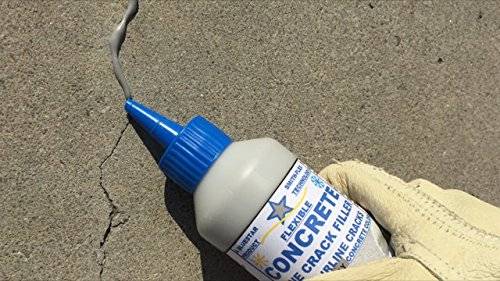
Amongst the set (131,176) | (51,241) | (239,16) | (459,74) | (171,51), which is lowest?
(51,241)

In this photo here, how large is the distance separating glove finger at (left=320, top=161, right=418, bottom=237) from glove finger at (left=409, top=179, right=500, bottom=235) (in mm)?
63

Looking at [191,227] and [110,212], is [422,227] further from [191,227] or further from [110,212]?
[110,212]

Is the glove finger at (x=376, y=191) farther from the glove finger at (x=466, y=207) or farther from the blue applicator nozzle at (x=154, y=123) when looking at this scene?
the blue applicator nozzle at (x=154, y=123)

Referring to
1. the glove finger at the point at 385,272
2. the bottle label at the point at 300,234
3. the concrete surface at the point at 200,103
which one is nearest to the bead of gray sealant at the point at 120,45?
the concrete surface at the point at 200,103

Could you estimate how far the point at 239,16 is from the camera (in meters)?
1.24

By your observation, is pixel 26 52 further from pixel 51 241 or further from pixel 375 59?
pixel 375 59

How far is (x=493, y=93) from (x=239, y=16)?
0.65 metres

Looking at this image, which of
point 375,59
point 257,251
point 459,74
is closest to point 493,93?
point 459,74

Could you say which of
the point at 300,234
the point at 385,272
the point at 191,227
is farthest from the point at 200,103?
the point at 385,272

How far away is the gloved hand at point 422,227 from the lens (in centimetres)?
102

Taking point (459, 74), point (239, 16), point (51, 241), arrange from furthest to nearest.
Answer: point (459, 74) → point (239, 16) → point (51, 241)

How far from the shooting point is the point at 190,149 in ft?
3.41

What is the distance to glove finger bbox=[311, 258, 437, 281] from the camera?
101cm

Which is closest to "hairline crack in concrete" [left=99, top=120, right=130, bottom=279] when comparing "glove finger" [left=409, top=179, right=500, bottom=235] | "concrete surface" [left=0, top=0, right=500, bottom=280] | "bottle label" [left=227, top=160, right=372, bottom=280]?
"concrete surface" [left=0, top=0, right=500, bottom=280]
